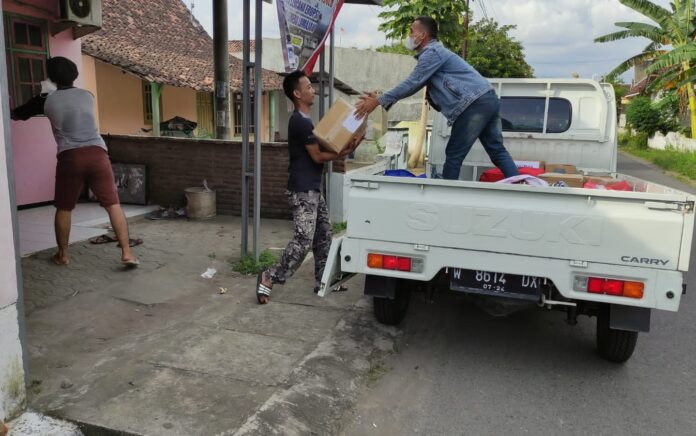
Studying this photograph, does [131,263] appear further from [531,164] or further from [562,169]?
[562,169]

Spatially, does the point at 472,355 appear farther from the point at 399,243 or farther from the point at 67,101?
the point at 67,101

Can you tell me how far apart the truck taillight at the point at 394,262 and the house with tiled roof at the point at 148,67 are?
9888 millimetres

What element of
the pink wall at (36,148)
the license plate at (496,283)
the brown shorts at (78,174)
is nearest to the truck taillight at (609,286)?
the license plate at (496,283)

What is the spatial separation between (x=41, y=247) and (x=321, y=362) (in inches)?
152

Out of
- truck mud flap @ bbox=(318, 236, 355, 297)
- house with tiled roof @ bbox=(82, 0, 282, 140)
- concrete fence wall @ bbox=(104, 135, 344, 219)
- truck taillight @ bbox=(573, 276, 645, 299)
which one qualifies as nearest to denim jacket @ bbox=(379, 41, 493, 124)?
truck mud flap @ bbox=(318, 236, 355, 297)

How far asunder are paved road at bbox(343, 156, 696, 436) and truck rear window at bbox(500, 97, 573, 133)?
88.1 inches

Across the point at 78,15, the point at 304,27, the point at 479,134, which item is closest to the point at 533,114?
the point at 479,134

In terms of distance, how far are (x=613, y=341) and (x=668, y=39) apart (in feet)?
77.4

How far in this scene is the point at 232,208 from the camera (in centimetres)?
848

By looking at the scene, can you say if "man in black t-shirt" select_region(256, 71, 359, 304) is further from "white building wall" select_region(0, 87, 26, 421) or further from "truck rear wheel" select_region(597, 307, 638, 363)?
"truck rear wheel" select_region(597, 307, 638, 363)

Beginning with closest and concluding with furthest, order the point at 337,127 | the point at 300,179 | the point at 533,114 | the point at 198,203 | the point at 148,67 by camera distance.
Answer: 1. the point at 337,127
2. the point at 300,179
3. the point at 533,114
4. the point at 198,203
5. the point at 148,67

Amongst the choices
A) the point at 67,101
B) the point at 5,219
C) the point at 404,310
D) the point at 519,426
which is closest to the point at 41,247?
the point at 67,101

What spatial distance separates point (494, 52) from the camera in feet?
110

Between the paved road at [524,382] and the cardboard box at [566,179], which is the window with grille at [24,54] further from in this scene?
the cardboard box at [566,179]
